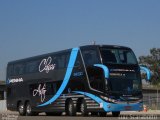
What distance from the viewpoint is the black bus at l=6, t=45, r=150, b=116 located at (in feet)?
85.0

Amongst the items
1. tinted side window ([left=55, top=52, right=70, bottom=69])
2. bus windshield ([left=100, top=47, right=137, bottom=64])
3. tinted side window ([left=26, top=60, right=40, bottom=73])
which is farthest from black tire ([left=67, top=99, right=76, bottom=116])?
tinted side window ([left=26, top=60, right=40, bottom=73])

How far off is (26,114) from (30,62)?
4189mm

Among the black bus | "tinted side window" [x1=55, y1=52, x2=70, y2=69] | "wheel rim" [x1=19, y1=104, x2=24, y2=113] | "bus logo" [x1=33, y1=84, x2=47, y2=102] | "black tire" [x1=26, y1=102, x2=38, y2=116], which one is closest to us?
the black bus

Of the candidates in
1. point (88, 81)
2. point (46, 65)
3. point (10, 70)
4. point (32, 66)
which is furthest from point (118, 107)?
point (10, 70)

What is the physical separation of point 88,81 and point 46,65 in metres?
5.40

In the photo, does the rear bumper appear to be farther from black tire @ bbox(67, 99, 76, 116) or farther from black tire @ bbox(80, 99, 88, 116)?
black tire @ bbox(67, 99, 76, 116)

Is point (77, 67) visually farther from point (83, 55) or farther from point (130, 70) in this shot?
point (130, 70)

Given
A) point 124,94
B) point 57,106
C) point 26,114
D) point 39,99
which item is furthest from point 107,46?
point 26,114

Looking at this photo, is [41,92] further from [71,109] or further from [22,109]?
[71,109]

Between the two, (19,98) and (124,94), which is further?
(19,98)

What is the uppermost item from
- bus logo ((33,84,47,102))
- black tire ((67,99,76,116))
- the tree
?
the tree

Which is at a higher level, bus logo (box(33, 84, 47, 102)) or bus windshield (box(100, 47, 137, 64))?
bus windshield (box(100, 47, 137, 64))

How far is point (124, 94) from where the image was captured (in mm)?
26031

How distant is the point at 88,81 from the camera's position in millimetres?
26672
